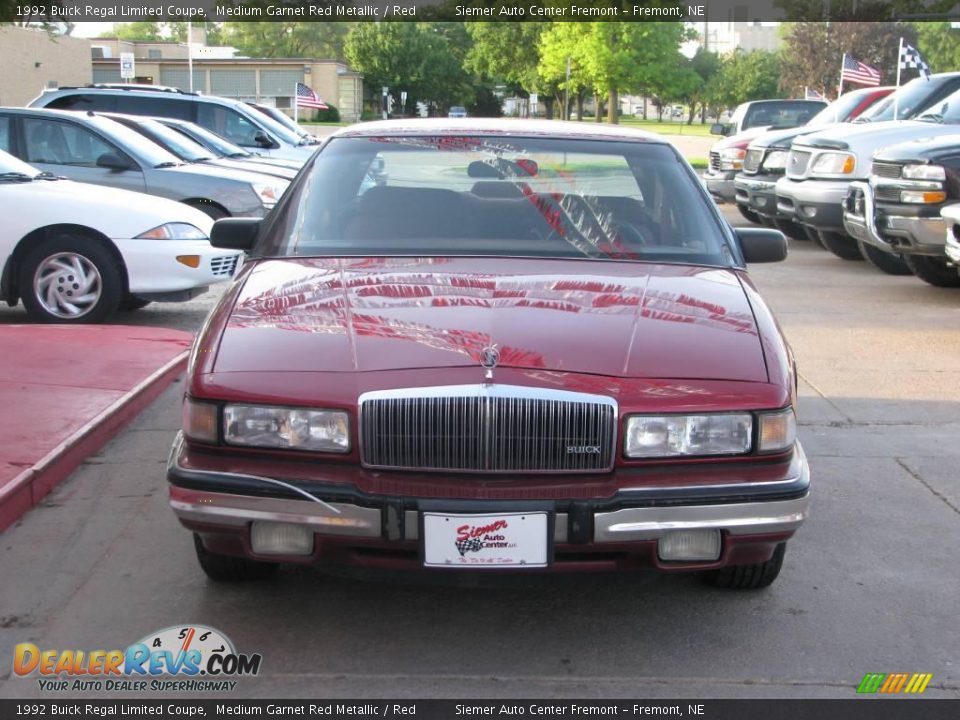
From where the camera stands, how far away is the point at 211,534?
3.46 m

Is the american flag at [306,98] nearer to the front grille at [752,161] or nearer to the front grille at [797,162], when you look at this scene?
the front grille at [752,161]

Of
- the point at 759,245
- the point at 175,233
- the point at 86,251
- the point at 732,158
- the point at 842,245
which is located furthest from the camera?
the point at 732,158

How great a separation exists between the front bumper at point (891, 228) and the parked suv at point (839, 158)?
48.8 inches

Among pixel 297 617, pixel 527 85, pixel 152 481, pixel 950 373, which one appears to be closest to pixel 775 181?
pixel 950 373

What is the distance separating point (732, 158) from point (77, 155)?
35.1 feet

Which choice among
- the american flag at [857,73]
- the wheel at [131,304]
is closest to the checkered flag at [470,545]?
the wheel at [131,304]

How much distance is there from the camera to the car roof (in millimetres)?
5016

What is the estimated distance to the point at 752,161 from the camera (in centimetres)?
1636

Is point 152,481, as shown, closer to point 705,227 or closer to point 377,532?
point 377,532

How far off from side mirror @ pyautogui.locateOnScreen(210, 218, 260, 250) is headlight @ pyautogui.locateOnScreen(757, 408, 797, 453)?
2.39 metres

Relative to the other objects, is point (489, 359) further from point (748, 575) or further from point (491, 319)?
point (748, 575)

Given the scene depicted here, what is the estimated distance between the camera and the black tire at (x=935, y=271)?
11.1 meters

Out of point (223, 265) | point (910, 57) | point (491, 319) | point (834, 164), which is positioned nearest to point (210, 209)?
point (223, 265)

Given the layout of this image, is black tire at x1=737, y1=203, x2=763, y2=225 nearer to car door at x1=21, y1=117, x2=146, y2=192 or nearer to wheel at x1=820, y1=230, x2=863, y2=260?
wheel at x1=820, y1=230, x2=863, y2=260
